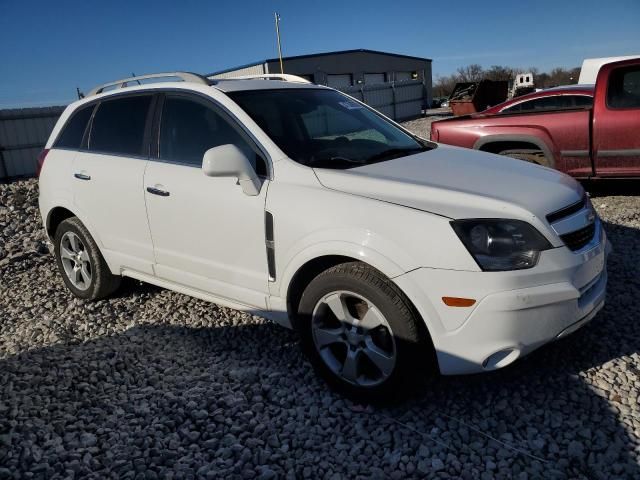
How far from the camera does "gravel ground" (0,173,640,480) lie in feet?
8.18

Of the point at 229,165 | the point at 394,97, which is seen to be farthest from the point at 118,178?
the point at 394,97

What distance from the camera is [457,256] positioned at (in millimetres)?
2396

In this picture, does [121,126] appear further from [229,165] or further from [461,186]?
[461,186]

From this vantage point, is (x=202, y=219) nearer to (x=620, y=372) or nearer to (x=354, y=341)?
(x=354, y=341)

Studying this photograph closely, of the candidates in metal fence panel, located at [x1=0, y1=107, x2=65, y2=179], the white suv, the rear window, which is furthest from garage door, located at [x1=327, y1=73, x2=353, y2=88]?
the white suv

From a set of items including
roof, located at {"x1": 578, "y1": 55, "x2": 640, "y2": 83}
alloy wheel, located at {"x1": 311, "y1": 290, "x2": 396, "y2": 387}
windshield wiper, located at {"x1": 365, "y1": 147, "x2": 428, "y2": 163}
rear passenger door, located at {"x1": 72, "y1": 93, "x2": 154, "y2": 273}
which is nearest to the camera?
alloy wheel, located at {"x1": 311, "y1": 290, "x2": 396, "y2": 387}

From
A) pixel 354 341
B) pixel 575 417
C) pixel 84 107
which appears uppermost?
pixel 84 107

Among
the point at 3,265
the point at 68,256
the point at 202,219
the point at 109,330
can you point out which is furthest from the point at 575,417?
the point at 3,265

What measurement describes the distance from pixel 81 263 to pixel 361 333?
119 inches

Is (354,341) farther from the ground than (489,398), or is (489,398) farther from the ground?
(354,341)

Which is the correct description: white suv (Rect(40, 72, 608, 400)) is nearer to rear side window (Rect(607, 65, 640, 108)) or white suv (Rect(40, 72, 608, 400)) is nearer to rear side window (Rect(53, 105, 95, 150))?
rear side window (Rect(53, 105, 95, 150))

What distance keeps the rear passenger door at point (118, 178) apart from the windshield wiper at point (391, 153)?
65.9 inches

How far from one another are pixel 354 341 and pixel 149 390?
1380 mm

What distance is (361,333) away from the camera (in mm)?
2795
